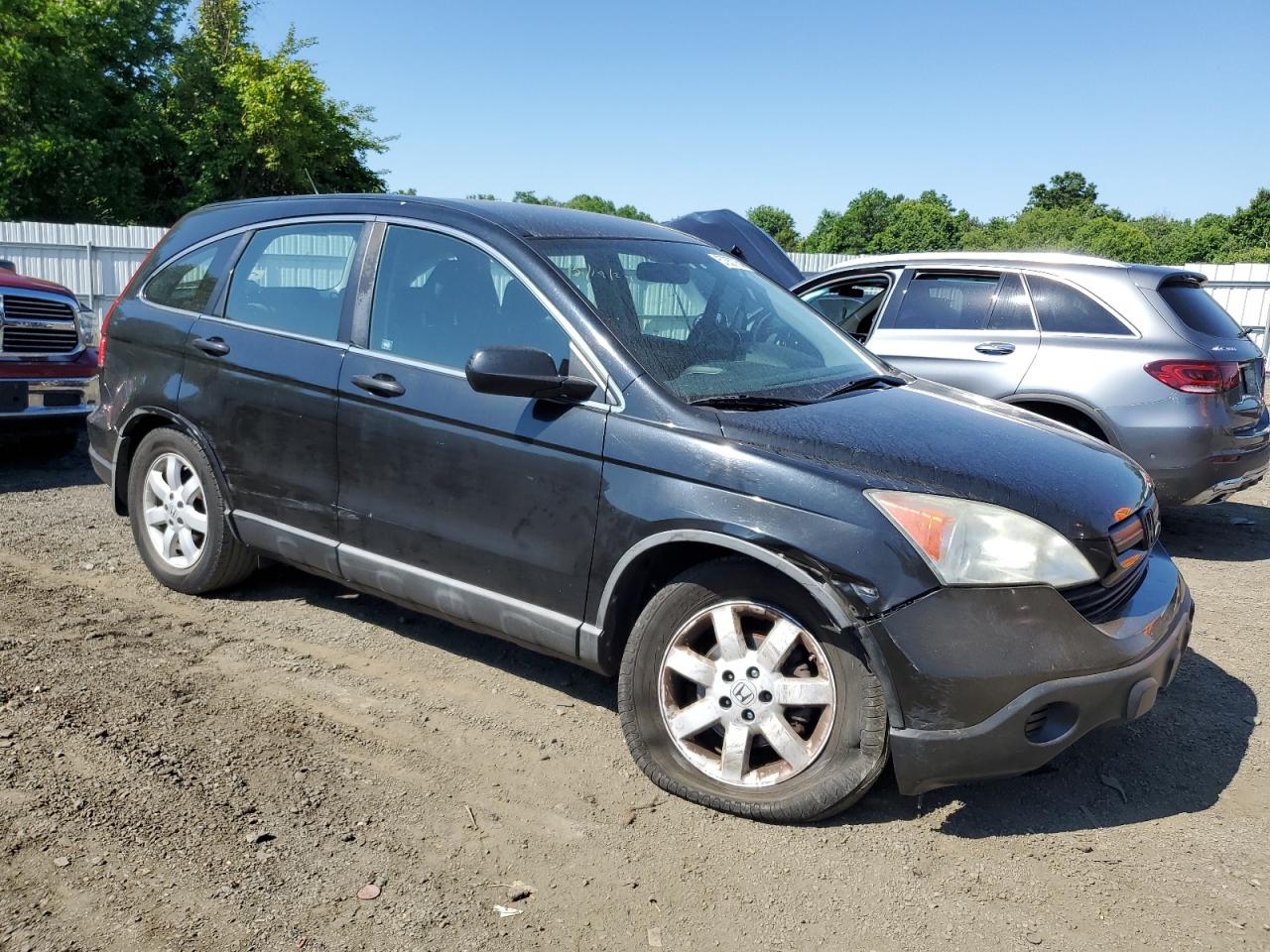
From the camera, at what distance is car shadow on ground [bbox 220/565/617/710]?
4148 millimetres

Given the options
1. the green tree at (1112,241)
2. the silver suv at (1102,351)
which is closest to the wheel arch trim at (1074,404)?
the silver suv at (1102,351)

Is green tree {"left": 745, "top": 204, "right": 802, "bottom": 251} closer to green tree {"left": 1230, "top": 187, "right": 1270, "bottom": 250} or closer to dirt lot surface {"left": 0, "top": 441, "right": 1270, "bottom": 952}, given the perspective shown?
green tree {"left": 1230, "top": 187, "right": 1270, "bottom": 250}

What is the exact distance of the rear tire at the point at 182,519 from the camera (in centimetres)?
459

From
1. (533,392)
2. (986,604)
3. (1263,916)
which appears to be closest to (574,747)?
(533,392)

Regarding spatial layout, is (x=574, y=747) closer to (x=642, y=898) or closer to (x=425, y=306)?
(x=642, y=898)

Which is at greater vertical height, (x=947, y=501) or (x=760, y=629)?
(x=947, y=501)

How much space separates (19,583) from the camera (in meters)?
5.04

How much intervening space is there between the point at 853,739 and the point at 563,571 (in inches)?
42.1

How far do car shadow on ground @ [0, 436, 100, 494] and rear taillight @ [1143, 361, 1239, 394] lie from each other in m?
7.15

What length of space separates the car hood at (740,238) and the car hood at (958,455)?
6021 millimetres

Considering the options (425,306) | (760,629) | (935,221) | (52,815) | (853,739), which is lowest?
(52,815)

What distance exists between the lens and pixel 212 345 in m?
4.48

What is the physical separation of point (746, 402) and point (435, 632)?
6.71ft

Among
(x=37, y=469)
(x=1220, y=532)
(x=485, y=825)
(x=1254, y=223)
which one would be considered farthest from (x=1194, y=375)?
(x=1254, y=223)
